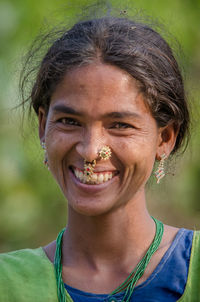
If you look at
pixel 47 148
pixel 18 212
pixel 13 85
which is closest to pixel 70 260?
pixel 47 148

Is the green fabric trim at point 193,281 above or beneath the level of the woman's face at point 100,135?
beneath

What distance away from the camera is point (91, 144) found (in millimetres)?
2895

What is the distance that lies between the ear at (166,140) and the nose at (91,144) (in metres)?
0.39

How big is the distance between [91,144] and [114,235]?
53 cm

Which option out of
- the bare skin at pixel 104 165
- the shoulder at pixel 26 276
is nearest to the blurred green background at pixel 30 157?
the shoulder at pixel 26 276

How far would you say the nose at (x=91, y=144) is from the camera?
2.88 m

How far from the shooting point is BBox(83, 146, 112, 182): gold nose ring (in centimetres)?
290

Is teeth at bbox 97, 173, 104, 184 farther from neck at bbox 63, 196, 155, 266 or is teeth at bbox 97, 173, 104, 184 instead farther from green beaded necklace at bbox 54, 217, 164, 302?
green beaded necklace at bbox 54, 217, 164, 302

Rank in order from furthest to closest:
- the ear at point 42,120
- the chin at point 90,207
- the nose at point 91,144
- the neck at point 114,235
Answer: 1. the ear at point 42,120
2. the neck at point 114,235
3. the chin at point 90,207
4. the nose at point 91,144

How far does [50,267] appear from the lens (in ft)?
10.4

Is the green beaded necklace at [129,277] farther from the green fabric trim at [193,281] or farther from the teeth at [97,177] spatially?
the teeth at [97,177]

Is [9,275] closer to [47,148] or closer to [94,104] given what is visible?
[47,148]

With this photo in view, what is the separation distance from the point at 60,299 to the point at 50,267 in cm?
20

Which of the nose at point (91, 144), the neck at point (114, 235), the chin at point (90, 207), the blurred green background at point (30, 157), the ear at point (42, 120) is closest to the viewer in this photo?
the nose at point (91, 144)
